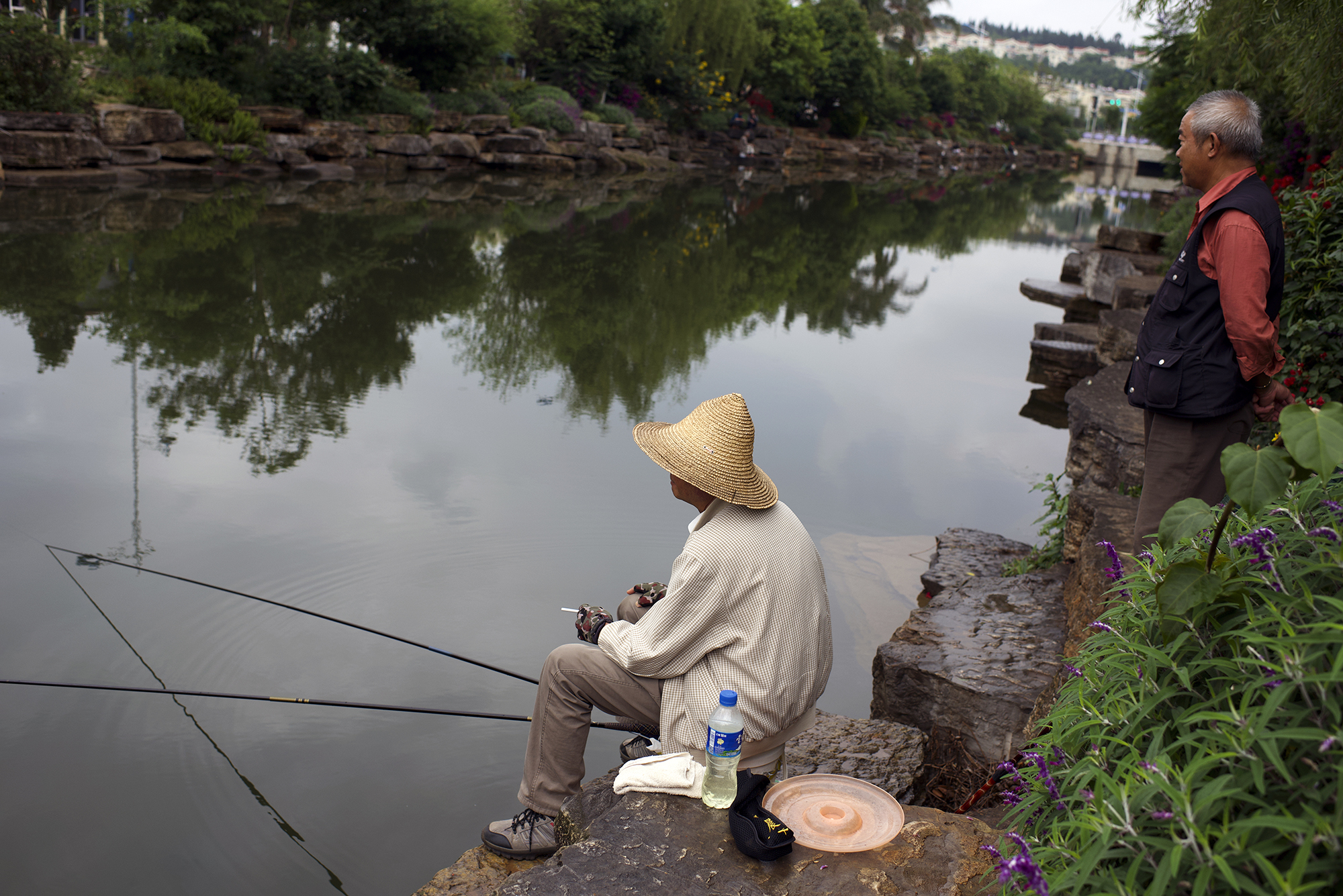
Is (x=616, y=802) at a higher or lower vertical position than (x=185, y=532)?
higher

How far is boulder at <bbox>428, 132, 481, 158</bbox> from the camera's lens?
24109 mm

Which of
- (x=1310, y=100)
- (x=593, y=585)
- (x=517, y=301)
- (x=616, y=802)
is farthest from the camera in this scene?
(x=517, y=301)

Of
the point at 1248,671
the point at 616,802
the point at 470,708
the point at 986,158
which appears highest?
the point at 986,158

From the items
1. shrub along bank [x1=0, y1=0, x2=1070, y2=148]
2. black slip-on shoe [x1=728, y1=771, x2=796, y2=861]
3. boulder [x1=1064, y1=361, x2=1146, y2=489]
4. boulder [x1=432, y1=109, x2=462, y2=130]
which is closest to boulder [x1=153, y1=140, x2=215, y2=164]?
shrub along bank [x1=0, y1=0, x2=1070, y2=148]

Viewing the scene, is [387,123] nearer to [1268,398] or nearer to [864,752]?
[864,752]

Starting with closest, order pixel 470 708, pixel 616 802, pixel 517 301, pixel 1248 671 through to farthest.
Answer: pixel 1248 671 < pixel 616 802 < pixel 470 708 < pixel 517 301

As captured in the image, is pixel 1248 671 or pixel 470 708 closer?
pixel 1248 671

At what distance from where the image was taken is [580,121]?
2877 centimetres

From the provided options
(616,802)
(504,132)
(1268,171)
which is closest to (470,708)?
(616,802)

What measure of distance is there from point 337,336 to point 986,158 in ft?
189

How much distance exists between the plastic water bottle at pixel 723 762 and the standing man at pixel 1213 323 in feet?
4.35

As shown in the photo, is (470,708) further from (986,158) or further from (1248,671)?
(986,158)

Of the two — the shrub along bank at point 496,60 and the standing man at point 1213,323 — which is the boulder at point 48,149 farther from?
the standing man at point 1213,323

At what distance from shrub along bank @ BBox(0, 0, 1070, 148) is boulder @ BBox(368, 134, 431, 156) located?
822 millimetres
